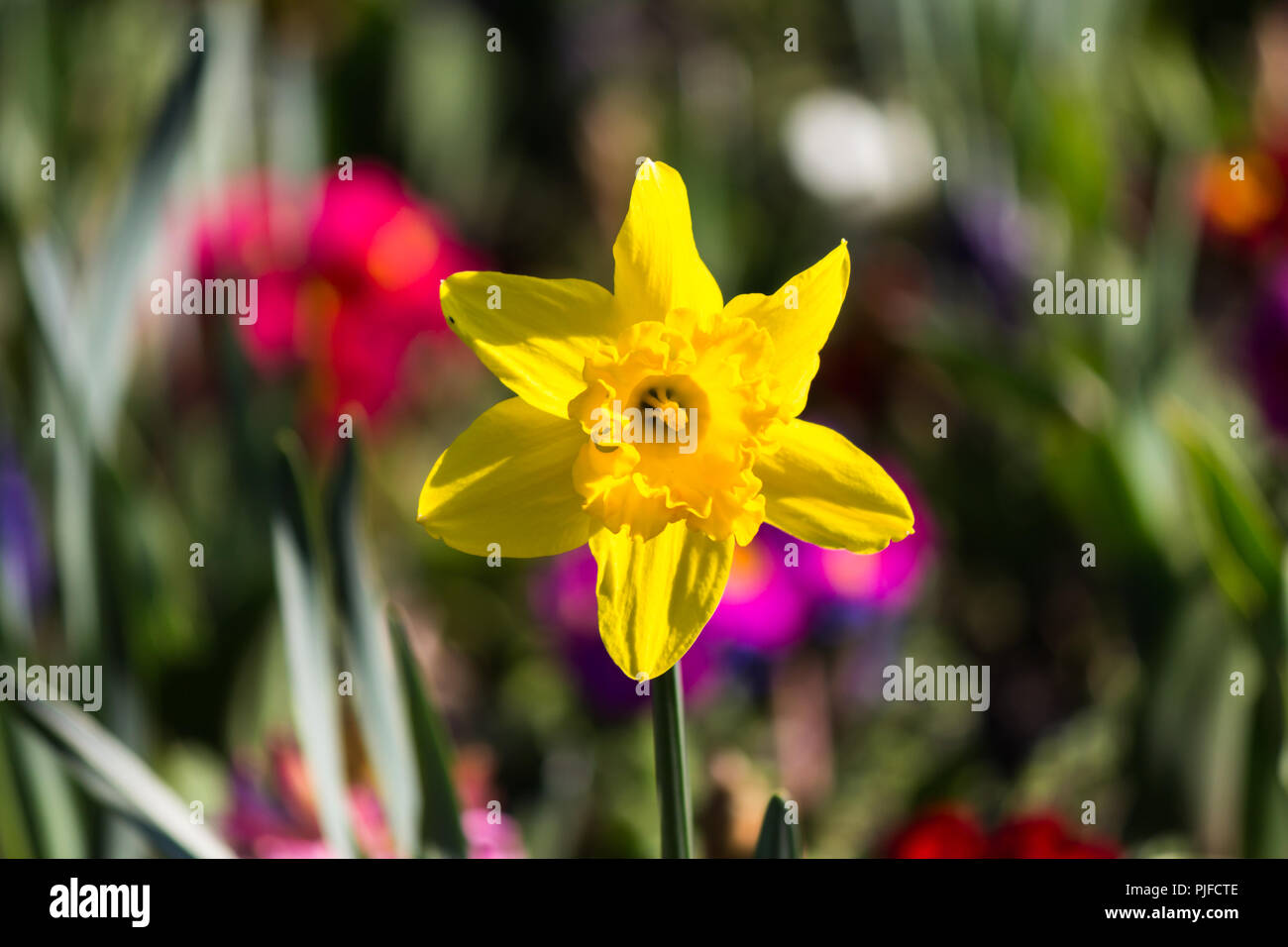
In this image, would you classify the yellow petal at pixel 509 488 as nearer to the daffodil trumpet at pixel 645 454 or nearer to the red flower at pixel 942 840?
the daffodil trumpet at pixel 645 454

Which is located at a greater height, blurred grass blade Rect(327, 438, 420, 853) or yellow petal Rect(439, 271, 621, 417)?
yellow petal Rect(439, 271, 621, 417)

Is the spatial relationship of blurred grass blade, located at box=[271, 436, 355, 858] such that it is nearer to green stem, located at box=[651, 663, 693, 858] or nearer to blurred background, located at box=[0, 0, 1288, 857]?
blurred background, located at box=[0, 0, 1288, 857]

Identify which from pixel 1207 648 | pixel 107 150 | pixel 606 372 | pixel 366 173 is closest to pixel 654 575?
pixel 606 372

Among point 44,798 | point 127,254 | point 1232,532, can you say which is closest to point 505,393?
point 127,254

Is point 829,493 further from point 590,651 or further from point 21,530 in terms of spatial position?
point 21,530

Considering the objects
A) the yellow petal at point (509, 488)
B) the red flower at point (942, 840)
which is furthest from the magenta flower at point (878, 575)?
the yellow petal at point (509, 488)

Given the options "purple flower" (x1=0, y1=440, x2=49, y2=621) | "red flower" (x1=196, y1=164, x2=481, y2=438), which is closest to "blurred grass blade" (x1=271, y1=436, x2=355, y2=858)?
"purple flower" (x1=0, y1=440, x2=49, y2=621)

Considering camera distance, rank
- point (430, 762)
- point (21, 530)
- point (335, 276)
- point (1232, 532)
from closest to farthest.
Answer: point (430, 762)
point (1232, 532)
point (21, 530)
point (335, 276)
